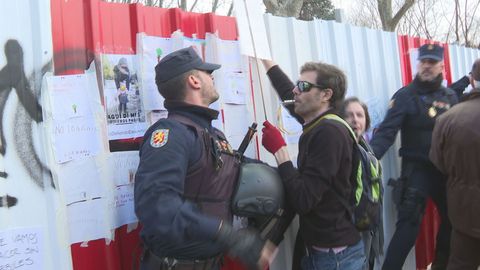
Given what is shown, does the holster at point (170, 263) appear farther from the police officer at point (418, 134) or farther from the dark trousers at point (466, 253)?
the police officer at point (418, 134)

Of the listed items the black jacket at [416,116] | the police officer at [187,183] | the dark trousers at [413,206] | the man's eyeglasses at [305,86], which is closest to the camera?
the police officer at [187,183]

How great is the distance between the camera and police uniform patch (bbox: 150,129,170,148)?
2000mm

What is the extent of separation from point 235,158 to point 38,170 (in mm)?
954

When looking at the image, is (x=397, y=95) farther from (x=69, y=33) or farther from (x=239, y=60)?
(x=69, y=33)

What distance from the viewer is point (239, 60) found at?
3217 millimetres

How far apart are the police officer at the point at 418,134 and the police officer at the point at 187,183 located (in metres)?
2.22

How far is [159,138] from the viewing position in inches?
79.7

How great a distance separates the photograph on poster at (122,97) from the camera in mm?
2498

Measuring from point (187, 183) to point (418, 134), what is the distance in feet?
9.07

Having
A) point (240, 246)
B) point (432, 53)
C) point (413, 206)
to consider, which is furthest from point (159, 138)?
point (432, 53)

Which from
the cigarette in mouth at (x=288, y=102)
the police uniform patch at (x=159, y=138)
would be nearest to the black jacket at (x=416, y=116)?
the cigarette in mouth at (x=288, y=102)

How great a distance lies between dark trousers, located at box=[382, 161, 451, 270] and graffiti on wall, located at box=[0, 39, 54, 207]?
294 cm

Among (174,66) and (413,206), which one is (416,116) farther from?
(174,66)

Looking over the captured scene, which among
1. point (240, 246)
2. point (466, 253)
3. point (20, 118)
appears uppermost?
point (20, 118)
